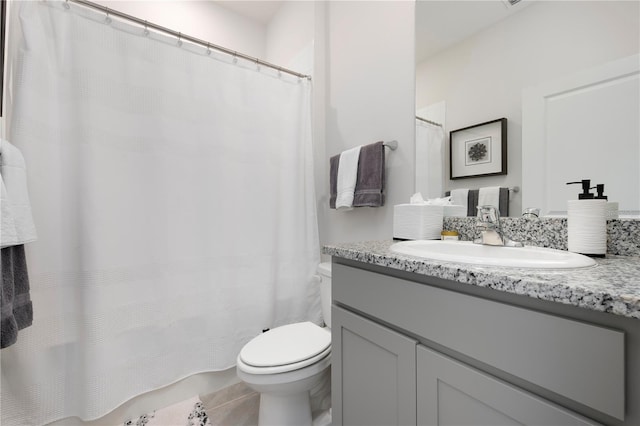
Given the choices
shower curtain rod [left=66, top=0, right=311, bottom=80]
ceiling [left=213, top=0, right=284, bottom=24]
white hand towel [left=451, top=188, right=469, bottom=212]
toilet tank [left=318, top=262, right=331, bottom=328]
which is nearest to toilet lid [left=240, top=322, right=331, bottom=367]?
toilet tank [left=318, top=262, right=331, bottom=328]

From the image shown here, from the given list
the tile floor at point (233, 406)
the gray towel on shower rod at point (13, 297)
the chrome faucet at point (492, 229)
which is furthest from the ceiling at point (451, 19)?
the tile floor at point (233, 406)

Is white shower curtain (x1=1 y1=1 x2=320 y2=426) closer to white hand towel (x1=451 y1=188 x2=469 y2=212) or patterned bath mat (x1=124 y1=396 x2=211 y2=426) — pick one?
patterned bath mat (x1=124 y1=396 x2=211 y2=426)

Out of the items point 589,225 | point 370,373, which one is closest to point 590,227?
point 589,225

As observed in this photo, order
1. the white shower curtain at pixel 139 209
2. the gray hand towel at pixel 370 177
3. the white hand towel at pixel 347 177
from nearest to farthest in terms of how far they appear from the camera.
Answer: the white shower curtain at pixel 139 209, the gray hand towel at pixel 370 177, the white hand towel at pixel 347 177

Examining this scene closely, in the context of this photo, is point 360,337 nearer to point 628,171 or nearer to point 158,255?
point 628,171

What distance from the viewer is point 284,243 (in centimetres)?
176

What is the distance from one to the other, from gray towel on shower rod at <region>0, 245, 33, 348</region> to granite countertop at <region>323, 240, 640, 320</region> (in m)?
1.23

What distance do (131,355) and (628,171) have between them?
1.99 meters

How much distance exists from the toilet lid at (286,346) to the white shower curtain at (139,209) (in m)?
0.36

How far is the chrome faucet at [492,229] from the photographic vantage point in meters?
0.91

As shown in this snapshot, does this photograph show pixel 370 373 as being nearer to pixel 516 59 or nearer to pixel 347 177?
pixel 347 177

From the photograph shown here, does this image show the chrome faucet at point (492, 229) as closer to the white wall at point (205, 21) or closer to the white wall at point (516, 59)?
the white wall at point (516, 59)

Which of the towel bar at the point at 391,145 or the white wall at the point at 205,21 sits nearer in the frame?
the towel bar at the point at 391,145

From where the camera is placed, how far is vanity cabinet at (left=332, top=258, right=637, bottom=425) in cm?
44
